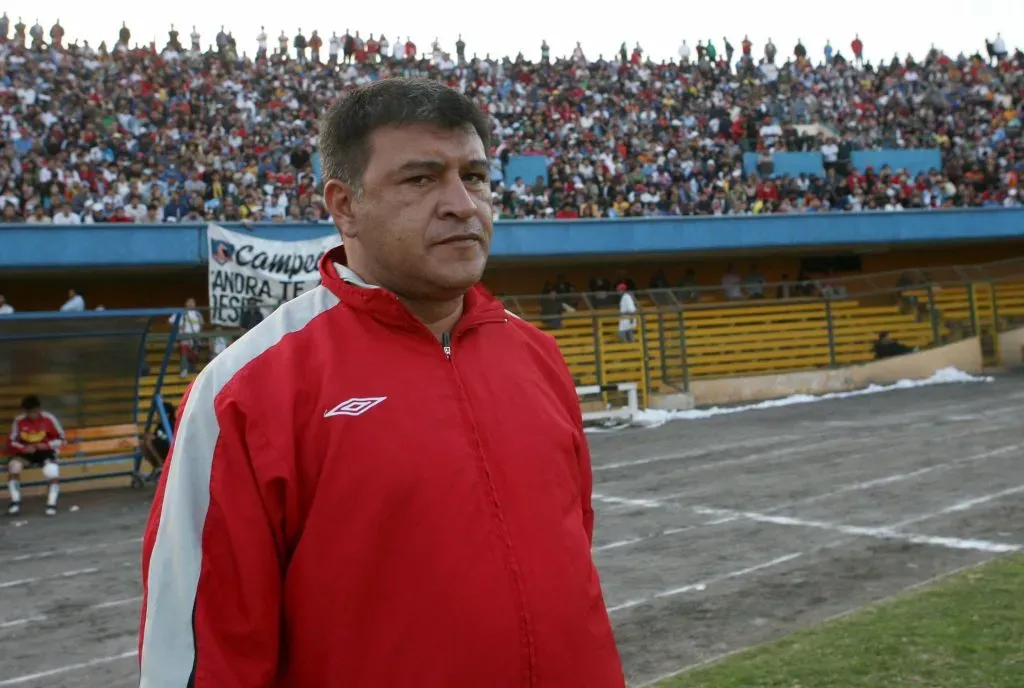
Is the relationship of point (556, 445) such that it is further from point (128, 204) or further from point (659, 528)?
point (128, 204)

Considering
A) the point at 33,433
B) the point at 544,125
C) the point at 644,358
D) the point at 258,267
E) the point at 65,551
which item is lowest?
the point at 65,551

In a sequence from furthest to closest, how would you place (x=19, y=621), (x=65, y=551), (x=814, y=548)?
(x=65, y=551) < (x=814, y=548) < (x=19, y=621)

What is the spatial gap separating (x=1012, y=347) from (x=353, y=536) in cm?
2746

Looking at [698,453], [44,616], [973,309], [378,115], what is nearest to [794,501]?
[698,453]

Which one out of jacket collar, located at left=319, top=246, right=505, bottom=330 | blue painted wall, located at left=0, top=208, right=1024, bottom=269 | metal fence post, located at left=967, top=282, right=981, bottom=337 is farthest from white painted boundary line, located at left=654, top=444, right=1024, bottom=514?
metal fence post, located at left=967, top=282, right=981, bottom=337

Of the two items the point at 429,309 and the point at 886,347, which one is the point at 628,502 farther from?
the point at 886,347

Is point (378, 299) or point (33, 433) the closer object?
point (378, 299)

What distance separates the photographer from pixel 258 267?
1580 cm

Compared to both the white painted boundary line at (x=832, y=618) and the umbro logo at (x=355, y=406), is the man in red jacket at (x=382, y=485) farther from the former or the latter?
the white painted boundary line at (x=832, y=618)

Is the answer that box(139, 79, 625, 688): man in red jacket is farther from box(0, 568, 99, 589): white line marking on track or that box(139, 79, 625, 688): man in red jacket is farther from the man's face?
box(0, 568, 99, 589): white line marking on track

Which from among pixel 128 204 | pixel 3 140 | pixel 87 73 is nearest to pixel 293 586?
pixel 128 204

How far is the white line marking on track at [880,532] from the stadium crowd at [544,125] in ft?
46.3

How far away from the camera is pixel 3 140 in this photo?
21.1 meters

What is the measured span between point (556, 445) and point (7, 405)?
1353 cm
